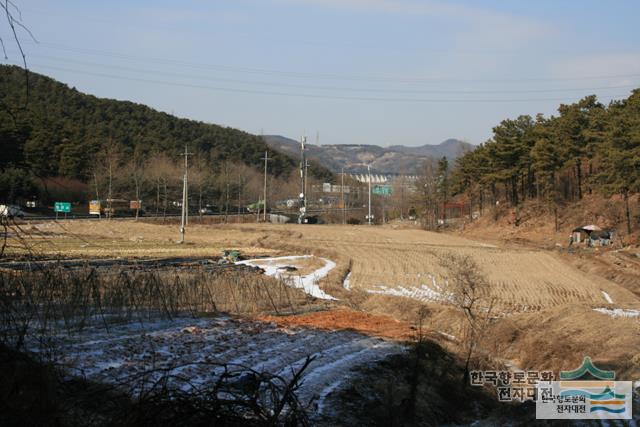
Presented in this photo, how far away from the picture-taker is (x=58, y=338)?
1078cm

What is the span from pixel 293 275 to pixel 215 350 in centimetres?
1945

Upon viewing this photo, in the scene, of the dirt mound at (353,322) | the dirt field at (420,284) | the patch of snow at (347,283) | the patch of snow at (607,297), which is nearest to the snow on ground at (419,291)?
the dirt field at (420,284)

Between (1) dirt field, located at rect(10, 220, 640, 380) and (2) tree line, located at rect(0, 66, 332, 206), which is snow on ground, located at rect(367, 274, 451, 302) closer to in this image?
(1) dirt field, located at rect(10, 220, 640, 380)

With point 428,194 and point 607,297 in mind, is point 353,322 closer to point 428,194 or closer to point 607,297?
point 607,297

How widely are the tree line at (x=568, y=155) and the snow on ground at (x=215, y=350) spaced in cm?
3315

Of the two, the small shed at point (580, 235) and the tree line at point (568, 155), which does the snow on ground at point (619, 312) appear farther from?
the small shed at point (580, 235)

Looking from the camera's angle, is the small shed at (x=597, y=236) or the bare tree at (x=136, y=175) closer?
the small shed at (x=597, y=236)

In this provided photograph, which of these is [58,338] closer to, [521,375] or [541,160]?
[521,375]

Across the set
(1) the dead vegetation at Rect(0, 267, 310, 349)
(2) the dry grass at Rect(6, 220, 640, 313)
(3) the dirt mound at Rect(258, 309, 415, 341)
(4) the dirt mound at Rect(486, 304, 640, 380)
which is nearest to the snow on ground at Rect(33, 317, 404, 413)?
(1) the dead vegetation at Rect(0, 267, 310, 349)

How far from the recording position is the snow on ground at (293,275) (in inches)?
1030

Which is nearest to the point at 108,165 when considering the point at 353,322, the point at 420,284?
the point at 420,284

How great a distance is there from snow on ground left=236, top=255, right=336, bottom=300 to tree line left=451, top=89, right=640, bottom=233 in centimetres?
2079

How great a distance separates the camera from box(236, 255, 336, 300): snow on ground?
2617 cm

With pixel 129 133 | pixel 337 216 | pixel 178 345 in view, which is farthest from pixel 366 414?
pixel 129 133
